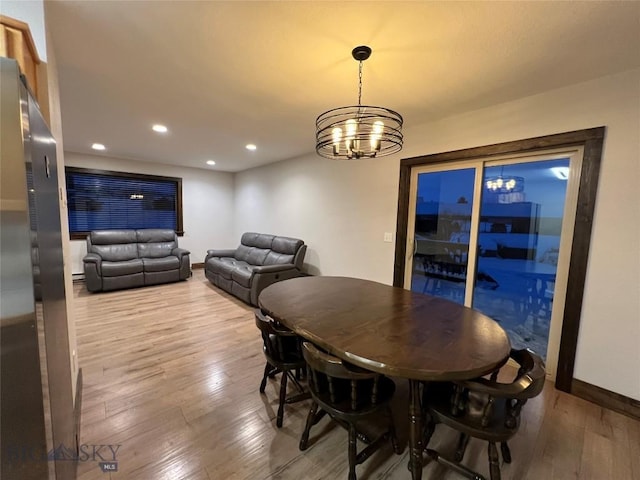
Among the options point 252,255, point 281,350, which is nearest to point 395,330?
point 281,350

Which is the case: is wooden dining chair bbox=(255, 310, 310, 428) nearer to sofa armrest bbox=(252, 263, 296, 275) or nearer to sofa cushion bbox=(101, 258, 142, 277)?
sofa armrest bbox=(252, 263, 296, 275)

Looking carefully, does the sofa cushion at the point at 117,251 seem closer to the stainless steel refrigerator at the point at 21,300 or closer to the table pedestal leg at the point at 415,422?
the stainless steel refrigerator at the point at 21,300

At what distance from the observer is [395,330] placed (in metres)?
1.57

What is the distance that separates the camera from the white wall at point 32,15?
4.25 ft

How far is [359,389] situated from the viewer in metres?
1.52

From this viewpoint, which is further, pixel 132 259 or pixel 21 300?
pixel 132 259

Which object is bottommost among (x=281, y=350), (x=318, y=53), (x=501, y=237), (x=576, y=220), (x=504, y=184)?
(x=281, y=350)

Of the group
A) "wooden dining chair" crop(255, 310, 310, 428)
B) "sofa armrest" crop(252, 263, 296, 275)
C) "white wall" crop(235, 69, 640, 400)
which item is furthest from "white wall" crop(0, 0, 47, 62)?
"white wall" crop(235, 69, 640, 400)

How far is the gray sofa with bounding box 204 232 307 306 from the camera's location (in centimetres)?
409

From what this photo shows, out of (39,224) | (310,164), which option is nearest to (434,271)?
(310,164)

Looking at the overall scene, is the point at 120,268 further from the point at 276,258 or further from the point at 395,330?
the point at 395,330

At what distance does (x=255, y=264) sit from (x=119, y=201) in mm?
3265

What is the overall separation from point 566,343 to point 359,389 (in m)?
1.99

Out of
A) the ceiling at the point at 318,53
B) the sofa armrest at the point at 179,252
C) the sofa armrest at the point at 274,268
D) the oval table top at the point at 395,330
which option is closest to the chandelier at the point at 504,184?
the ceiling at the point at 318,53
